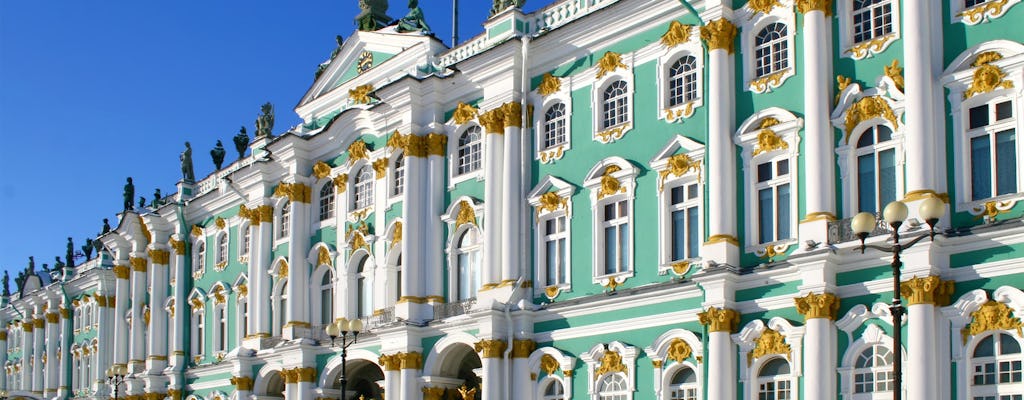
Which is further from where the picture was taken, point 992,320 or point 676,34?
point 676,34

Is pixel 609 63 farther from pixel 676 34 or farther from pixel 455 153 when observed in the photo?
pixel 455 153

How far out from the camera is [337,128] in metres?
40.8

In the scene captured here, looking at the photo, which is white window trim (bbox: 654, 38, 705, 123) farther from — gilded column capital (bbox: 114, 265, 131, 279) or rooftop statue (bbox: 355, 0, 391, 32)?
gilded column capital (bbox: 114, 265, 131, 279)

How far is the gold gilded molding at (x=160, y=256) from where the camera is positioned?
2090 inches

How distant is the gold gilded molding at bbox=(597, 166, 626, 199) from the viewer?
31422mm

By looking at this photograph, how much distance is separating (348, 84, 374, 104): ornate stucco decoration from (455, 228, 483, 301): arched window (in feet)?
22.2

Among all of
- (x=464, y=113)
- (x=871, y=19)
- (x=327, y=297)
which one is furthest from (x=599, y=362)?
(x=327, y=297)

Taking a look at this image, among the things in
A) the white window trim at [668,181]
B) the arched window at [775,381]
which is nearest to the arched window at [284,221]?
the white window trim at [668,181]

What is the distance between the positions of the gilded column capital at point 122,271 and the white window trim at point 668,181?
32846mm

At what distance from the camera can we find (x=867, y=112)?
86.2 feet

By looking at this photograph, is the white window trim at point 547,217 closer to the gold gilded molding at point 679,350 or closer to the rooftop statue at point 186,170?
the gold gilded molding at point 679,350

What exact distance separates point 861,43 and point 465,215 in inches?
493

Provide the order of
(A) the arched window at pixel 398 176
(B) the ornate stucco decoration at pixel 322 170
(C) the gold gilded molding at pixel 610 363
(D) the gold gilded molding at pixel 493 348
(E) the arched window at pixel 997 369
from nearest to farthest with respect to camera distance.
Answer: (E) the arched window at pixel 997 369
(C) the gold gilded molding at pixel 610 363
(D) the gold gilded molding at pixel 493 348
(A) the arched window at pixel 398 176
(B) the ornate stucco decoration at pixel 322 170

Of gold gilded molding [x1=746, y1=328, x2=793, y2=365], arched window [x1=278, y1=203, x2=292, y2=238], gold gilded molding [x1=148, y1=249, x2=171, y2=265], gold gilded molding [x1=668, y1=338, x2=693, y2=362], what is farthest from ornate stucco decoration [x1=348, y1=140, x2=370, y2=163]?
gold gilded molding [x1=746, y1=328, x2=793, y2=365]
